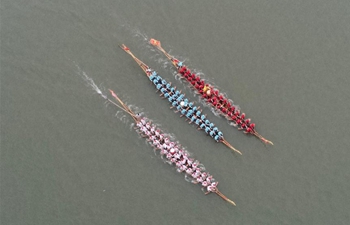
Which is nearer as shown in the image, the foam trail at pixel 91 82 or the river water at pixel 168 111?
the river water at pixel 168 111

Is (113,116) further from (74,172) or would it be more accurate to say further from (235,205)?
(235,205)

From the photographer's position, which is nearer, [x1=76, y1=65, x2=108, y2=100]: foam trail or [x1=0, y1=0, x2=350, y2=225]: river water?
[x1=0, y1=0, x2=350, y2=225]: river water

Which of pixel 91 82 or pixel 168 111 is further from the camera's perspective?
pixel 91 82

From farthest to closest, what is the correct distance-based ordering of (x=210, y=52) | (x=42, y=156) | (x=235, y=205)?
(x=210, y=52), (x=42, y=156), (x=235, y=205)

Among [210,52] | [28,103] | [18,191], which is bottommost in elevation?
[18,191]

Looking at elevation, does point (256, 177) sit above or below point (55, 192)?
above

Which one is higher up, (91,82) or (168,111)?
(168,111)

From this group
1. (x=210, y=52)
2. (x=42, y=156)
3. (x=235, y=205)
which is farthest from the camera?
(x=210, y=52)

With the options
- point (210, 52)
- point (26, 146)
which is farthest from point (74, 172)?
point (210, 52)
